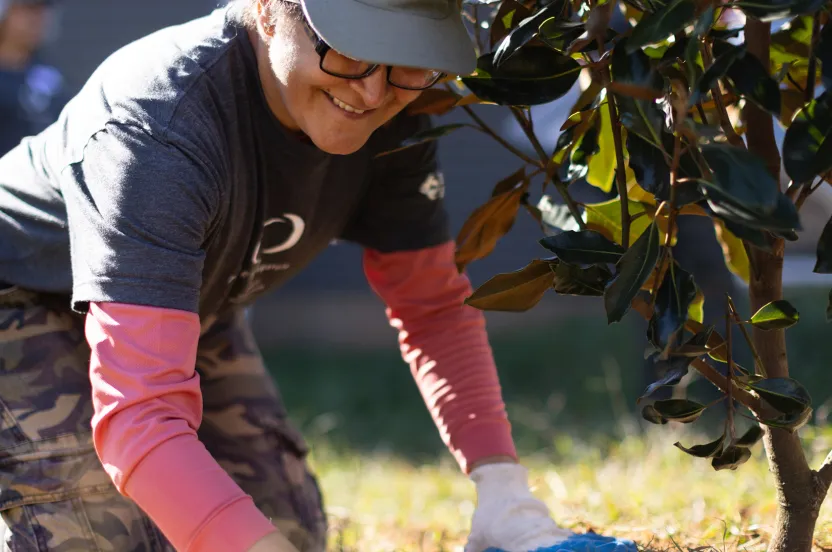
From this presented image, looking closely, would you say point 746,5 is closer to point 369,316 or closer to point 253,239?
point 253,239

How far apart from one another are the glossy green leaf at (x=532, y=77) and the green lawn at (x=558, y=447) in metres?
0.84

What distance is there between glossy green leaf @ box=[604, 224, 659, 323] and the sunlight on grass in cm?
76

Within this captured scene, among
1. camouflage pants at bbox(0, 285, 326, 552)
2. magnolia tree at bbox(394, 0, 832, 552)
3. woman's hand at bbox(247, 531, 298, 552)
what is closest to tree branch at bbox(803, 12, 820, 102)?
magnolia tree at bbox(394, 0, 832, 552)

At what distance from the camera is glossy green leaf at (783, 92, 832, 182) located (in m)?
1.30

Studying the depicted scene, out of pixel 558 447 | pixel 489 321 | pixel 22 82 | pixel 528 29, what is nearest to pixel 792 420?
pixel 528 29

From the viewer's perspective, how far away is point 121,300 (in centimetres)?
154

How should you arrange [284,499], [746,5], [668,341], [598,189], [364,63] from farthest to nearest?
[284,499] → [598,189] → [364,63] → [668,341] → [746,5]

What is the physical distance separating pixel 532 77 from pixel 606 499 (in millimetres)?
1211

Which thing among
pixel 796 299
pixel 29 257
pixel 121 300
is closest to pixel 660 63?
pixel 121 300

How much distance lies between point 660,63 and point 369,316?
222 inches

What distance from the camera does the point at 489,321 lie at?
6723 mm

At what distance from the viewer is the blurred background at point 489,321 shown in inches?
179

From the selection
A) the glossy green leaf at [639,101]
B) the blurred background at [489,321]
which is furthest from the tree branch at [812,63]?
the blurred background at [489,321]

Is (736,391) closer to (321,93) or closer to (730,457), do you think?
(730,457)
